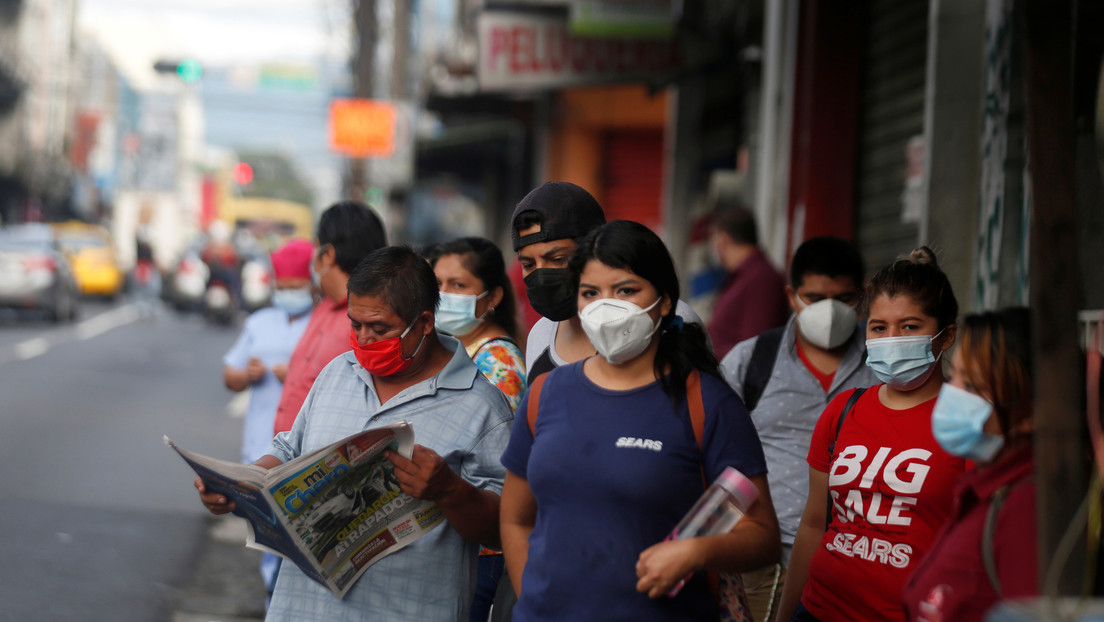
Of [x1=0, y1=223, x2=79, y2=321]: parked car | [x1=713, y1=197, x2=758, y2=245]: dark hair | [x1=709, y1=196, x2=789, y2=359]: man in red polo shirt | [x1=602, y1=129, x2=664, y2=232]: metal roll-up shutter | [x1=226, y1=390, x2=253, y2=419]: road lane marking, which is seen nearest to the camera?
[x1=709, y1=196, x2=789, y2=359]: man in red polo shirt

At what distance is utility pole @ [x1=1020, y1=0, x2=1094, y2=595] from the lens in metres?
2.14

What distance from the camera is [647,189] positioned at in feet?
61.8

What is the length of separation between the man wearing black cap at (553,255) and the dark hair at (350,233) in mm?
1293

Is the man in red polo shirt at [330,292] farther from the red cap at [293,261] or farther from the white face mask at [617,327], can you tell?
the white face mask at [617,327]

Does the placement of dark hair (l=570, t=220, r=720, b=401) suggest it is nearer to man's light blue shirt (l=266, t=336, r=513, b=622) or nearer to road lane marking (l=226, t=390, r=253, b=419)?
man's light blue shirt (l=266, t=336, r=513, b=622)

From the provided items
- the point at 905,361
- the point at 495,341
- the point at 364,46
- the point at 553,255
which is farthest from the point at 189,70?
the point at 905,361

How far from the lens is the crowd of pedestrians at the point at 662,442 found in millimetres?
2533

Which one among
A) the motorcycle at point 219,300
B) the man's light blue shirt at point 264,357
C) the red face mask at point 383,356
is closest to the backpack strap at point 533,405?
the red face mask at point 383,356

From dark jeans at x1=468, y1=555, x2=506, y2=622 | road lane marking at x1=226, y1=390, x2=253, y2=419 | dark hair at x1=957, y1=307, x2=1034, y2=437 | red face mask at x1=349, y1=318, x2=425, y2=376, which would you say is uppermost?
dark hair at x1=957, y1=307, x2=1034, y2=437

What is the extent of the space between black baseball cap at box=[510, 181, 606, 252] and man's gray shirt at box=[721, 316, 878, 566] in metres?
1.04

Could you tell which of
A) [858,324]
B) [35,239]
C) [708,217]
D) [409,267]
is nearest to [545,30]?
[708,217]

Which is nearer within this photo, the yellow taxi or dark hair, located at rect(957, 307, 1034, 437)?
dark hair, located at rect(957, 307, 1034, 437)

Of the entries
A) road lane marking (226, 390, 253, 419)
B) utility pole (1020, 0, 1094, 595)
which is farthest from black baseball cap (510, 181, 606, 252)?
road lane marking (226, 390, 253, 419)

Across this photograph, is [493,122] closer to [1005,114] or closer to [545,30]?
[545,30]
